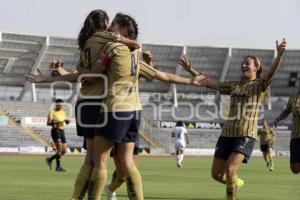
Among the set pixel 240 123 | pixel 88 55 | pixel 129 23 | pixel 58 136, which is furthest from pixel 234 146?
pixel 58 136

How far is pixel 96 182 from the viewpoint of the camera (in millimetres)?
8828

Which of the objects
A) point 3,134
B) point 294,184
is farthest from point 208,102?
point 294,184

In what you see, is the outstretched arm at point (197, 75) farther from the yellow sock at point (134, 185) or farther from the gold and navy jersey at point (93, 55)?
the yellow sock at point (134, 185)

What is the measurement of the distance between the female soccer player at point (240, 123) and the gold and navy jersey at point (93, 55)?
2750 millimetres

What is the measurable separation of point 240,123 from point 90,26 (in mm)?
3382

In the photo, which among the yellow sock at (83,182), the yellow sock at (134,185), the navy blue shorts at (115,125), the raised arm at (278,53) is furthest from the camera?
the raised arm at (278,53)

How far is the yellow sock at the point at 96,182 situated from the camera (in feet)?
28.8

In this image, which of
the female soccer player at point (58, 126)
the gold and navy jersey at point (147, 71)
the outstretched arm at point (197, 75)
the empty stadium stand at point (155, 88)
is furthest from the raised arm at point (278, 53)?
the empty stadium stand at point (155, 88)

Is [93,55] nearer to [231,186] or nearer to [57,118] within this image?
[231,186]

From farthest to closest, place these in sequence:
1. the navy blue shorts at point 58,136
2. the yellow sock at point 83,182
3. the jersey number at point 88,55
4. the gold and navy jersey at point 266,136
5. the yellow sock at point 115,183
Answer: the gold and navy jersey at point 266,136
the navy blue shorts at point 58,136
the yellow sock at point 115,183
the yellow sock at point 83,182
the jersey number at point 88,55

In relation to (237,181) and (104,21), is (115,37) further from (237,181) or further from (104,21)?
(237,181)

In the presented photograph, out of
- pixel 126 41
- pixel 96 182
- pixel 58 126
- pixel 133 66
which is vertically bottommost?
pixel 58 126

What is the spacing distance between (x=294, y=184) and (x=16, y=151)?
44363 mm

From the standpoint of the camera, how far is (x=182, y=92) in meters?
85.9
